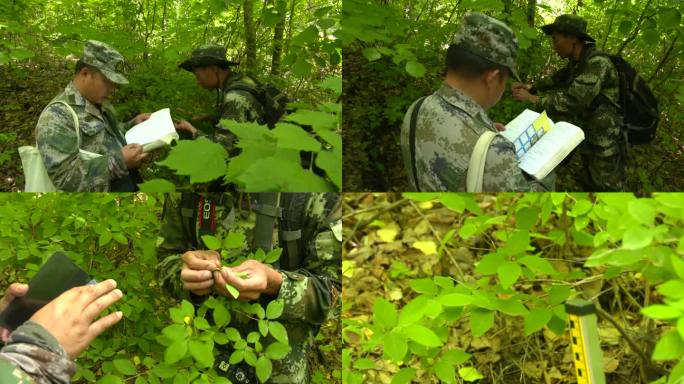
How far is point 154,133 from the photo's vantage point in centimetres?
280

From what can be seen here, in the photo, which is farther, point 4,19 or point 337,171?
point 4,19

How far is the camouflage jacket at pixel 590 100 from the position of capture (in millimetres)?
3473

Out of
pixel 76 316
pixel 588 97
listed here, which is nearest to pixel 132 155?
pixel 76 316

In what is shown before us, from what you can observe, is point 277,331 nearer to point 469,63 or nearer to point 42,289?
point 42,289

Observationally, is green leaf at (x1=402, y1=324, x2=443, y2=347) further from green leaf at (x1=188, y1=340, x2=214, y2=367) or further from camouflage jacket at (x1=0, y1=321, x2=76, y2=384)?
→ camouflage jacket at (x1=0, y1=321, x2=76, y2=384)

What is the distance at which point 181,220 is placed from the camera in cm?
196

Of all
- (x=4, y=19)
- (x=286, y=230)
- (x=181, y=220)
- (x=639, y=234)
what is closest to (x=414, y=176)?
(x=286, y=230)

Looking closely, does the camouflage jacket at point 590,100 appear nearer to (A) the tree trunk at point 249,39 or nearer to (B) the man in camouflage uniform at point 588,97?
(B) the man in camouflage uniform at point 588,97

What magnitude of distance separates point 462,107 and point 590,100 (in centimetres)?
178

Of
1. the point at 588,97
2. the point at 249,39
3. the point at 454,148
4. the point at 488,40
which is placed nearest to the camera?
the point at 454,148

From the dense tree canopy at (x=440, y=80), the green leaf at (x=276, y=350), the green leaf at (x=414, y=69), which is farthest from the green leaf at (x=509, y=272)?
the dense tree canopy at (x=440, y=80)

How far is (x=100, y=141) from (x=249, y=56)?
4.98 ft

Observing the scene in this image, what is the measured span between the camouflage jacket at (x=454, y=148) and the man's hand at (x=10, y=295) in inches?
55.0

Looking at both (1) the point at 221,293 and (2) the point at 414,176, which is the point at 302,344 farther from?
(2) the point at 414,176
